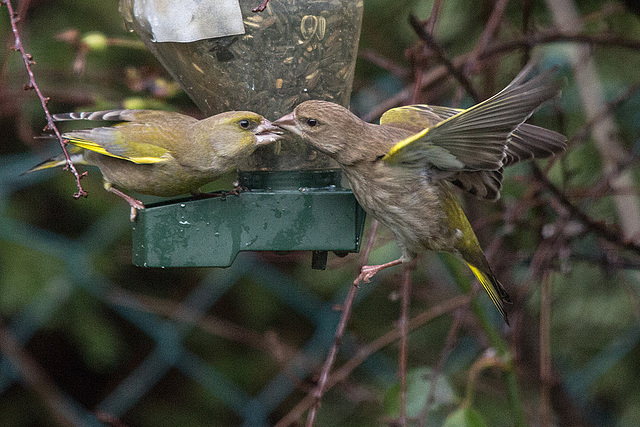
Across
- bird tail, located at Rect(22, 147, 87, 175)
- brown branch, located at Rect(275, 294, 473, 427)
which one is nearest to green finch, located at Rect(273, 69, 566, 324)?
brown branch, located at Rect(275, 294, 473, 427)

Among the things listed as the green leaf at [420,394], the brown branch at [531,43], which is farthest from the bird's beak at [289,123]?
the green leaf at [420,394]

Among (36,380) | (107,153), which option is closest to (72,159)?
(107,153)

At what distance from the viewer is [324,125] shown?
2322 millimetres

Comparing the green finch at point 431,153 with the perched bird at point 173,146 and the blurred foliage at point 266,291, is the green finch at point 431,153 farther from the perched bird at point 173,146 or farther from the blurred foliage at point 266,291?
the blurred foliage at point 266,291

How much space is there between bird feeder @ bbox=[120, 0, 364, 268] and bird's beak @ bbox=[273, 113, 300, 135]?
18 cm

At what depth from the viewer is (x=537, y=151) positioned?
2.45 m

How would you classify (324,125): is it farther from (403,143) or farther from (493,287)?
(493,287)

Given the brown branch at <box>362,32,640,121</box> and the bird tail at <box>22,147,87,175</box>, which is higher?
the brown branch at <box>362,32,640,121</box>

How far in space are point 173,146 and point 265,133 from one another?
0.31m

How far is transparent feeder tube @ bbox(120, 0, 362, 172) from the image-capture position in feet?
7.86

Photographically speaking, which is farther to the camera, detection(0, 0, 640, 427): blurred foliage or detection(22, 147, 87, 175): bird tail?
detection(0, 0, 640, 427): blurred foliage

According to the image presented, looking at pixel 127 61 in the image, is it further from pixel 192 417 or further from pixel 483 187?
pixel 483 187

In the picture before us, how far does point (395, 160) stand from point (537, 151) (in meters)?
0.52

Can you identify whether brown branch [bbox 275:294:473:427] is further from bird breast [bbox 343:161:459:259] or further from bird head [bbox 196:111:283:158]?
bird head [bbox 196:111:283:158]
